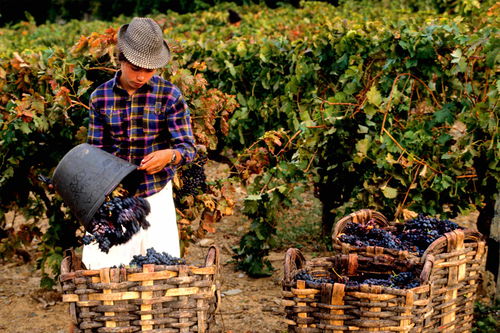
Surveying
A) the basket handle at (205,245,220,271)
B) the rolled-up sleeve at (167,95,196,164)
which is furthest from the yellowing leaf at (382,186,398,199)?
the basket handle at (205,245,220,271)

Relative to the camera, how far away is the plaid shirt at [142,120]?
3.47 meters

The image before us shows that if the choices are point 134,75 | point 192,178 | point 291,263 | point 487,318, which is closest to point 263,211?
point 192,178

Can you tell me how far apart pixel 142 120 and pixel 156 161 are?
348 mm

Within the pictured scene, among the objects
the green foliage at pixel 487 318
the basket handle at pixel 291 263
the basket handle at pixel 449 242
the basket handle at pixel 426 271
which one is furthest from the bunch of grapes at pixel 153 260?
the green foliage at pixel 487 318

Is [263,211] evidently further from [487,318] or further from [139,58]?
[139,58]

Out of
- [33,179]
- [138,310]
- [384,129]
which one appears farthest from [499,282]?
[33,179]

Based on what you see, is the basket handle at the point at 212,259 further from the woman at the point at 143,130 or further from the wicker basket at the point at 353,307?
the woman at the point at 143,130

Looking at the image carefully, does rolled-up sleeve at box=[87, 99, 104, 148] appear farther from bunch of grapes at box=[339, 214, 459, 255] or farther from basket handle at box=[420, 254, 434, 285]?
basket handle at box=[420, 254, 434, 285]

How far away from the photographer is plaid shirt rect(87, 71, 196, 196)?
3.47 meters

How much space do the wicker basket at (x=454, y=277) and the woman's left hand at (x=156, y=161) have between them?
54.7 inches

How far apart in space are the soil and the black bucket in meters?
1.66

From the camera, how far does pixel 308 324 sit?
308 cm

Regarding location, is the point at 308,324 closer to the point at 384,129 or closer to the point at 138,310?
the point at 138,310

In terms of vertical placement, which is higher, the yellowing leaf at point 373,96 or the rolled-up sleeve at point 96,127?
Answer: the yellowing leaf at point 373,96
